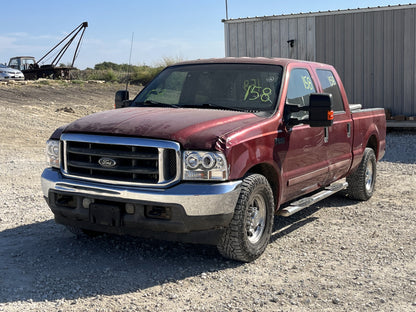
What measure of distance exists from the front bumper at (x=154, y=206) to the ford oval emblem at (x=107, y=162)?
0.17 metres

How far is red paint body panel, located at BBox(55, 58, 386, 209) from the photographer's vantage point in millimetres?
4734

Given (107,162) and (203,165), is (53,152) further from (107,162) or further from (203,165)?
(203,165)

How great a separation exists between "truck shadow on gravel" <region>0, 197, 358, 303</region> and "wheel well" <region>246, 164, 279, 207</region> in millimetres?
667

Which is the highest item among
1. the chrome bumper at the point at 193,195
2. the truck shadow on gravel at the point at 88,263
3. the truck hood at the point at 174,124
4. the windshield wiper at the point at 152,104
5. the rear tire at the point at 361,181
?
the windshield wiper at the point at 152,104

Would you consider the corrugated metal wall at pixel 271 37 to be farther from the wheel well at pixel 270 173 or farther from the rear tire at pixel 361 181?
the wheel well at pixel 270 173

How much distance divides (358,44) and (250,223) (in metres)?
11.4

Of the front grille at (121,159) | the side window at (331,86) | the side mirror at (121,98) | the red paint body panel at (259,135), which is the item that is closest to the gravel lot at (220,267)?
the red paint body panel at (259,135)

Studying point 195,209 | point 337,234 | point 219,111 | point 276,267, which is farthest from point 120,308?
point 337,234

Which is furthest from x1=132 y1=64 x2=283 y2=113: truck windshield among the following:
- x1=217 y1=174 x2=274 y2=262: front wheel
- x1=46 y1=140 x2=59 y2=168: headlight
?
x1=46 y1=140 x2=59 y2=168: headlight

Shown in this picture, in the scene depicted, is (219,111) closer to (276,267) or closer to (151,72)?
(276,267)

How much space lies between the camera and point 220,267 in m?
5.03

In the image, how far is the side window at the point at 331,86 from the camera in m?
6.90

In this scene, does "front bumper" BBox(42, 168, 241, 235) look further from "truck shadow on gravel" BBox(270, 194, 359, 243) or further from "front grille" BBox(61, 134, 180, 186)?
"truck shadow on gravel" BBox(270, 194, 359, 243)

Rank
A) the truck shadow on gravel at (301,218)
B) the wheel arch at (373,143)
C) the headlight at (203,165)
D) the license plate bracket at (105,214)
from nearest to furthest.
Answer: the headlight at (203,165) < the license plate bracket at (105,214) < the truck shadow on gravel at (301,218) < the wheel arch at (373,143)
